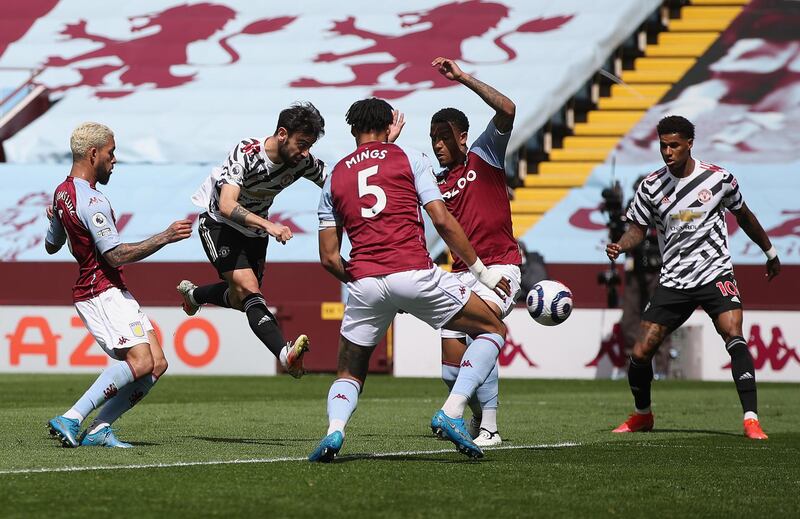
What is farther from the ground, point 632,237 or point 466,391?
point 466,391

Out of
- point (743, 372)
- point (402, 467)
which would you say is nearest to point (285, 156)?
point (402, 467)

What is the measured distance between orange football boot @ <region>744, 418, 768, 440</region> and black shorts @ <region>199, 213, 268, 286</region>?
3606 millimetres

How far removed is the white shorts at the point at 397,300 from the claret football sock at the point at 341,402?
23 centimetres

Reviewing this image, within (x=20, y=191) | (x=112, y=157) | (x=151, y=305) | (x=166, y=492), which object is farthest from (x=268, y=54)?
(x=166, y=492)

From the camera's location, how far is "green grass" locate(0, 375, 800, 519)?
5754mm

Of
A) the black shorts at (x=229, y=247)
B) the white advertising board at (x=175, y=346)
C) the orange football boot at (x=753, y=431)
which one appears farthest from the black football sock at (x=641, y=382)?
the white advertising board at (x=175, y=346)

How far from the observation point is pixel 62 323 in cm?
2011

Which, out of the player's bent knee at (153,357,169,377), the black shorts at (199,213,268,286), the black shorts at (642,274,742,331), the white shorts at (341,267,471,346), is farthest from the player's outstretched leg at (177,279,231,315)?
the black shorts at (642,274,742,331)

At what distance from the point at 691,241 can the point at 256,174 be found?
10.5 feet

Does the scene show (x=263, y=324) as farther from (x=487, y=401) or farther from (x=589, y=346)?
(x=589, y=346)

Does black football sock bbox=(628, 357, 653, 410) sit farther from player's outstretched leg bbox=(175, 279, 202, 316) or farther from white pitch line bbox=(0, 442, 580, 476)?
player's outstretched leg bbox=(175, 279, 202, 316)

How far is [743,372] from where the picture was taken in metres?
10.1

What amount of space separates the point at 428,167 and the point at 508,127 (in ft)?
4.44

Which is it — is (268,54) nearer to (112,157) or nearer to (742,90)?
(742,90)
